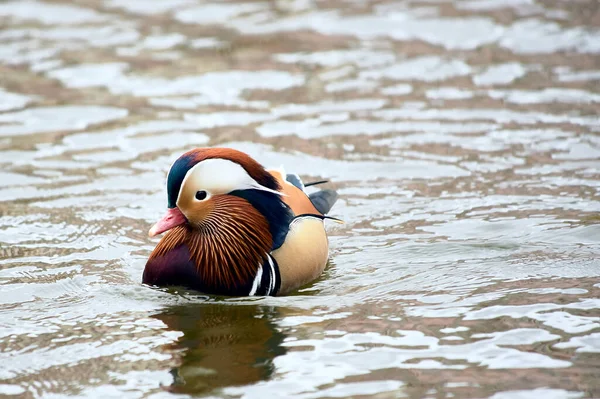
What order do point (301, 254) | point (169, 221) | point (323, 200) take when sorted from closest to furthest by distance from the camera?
point (169, 221) → point (301, 254) → point (323, 200)

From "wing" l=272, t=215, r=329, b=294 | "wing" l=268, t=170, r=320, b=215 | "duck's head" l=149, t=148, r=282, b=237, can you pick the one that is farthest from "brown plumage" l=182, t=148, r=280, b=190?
"wing" l=272, t=215, r=329, b=294

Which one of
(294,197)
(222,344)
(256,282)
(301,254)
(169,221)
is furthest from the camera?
(294,197)

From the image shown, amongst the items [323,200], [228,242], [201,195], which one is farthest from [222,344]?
[323,200]

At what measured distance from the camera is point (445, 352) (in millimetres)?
5027

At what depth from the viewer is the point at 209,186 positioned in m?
5.93

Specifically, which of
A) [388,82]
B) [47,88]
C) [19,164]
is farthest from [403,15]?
[19,164]

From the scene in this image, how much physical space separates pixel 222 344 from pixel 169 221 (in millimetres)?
886

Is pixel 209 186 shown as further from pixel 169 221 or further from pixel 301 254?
pixel 301 254

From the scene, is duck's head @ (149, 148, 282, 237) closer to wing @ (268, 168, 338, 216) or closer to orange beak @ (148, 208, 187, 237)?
orange beak @ (148, 208, 187, 237)

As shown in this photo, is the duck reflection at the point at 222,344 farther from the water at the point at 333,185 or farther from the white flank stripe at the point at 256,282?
the white flank stripe at the point at 256,282

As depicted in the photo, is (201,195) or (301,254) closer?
(201,195)

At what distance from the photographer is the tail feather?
7.02m

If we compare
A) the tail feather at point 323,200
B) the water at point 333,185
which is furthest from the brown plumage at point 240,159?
the tail feather at point 323,200

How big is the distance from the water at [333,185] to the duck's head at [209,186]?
473 mm
